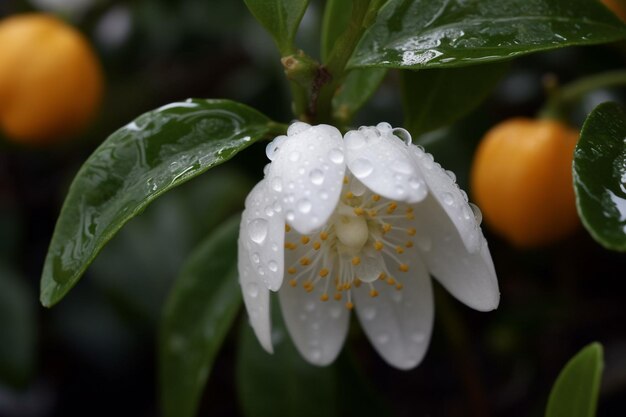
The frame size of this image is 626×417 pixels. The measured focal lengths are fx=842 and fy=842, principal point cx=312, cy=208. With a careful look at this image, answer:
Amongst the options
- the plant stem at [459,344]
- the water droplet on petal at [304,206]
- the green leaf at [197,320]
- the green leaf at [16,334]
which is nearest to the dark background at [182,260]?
the green leaf at [16,334]

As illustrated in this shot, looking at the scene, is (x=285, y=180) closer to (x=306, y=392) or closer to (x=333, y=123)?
(x=333, y=123)

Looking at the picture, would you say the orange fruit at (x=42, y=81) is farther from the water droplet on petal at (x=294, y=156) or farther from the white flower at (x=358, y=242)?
the water droplet on petal at (x=294, y=156)

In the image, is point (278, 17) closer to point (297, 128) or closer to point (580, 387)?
point (297, 128)

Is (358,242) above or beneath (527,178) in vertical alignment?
above

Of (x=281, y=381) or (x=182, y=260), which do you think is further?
(x=182, y=260)

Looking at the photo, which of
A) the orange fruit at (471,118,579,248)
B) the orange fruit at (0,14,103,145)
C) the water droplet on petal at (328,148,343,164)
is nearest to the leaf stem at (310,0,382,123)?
the water droplet on petal at (328,148,343,164)

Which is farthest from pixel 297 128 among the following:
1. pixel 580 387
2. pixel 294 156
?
pixel 580 387

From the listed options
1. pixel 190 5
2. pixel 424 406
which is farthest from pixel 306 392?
pixel 190 5

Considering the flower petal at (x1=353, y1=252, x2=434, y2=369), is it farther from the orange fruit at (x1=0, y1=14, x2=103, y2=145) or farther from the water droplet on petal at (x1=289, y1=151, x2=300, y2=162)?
the orange fruit at (x1=0, y1=14, x2=103, y2=145)
